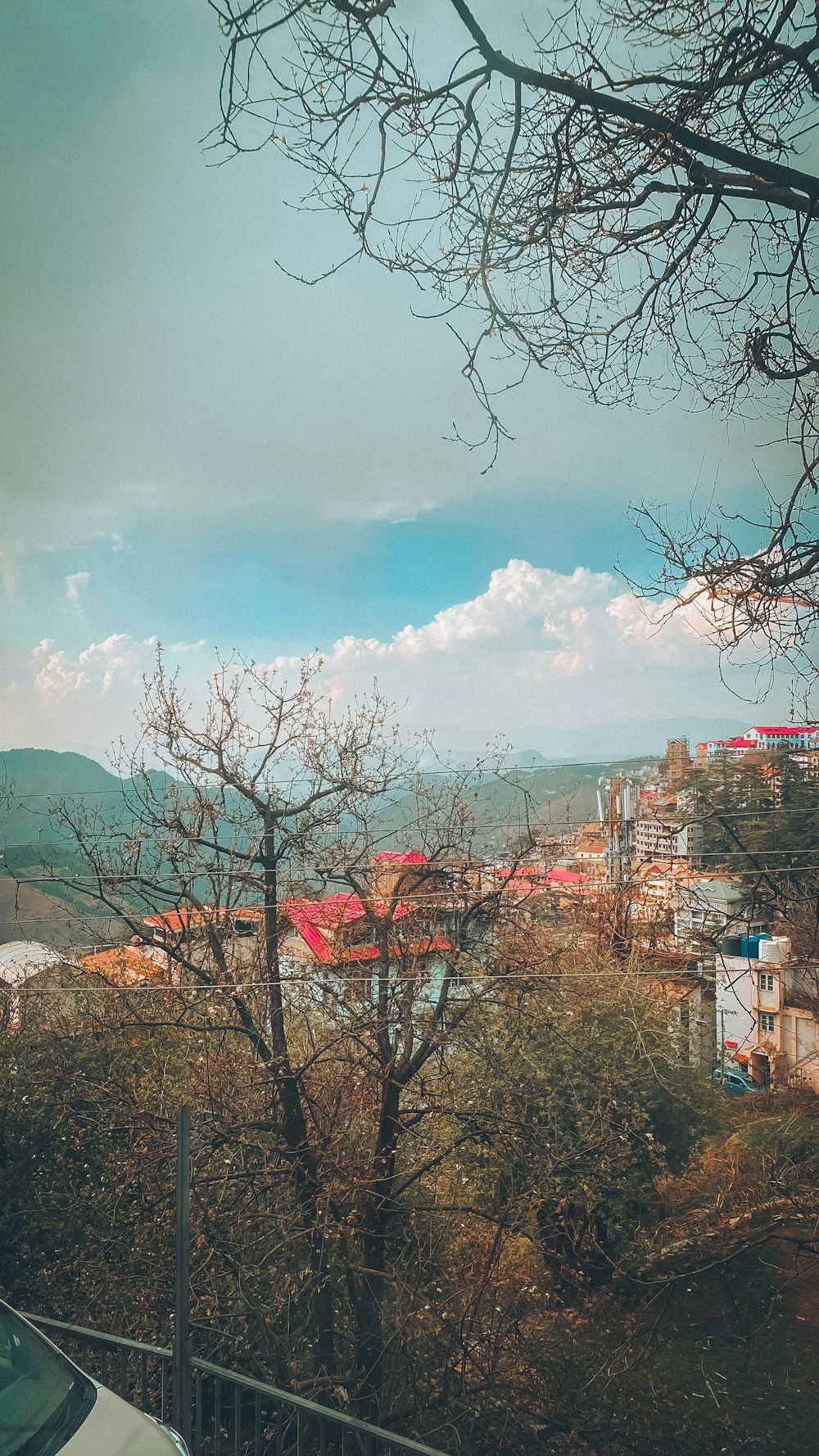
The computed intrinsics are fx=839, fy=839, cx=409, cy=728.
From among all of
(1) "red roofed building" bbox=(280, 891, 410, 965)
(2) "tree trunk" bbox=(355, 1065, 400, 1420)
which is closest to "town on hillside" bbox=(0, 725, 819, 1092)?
(1) "red roofed building" bbox=(280, 891, 410, 965)

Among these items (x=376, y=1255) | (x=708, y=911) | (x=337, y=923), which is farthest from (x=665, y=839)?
(x=376, y=1255)

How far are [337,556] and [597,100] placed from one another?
12.4 metres

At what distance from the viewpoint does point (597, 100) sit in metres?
2.00

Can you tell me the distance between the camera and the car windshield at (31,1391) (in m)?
1.73

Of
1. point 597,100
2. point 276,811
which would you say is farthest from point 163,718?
point 597,100

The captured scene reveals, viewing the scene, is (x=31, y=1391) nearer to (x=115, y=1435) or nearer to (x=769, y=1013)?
(x=115, y=1435)

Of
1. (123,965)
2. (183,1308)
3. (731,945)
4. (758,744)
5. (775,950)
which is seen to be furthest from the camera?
(123,965)

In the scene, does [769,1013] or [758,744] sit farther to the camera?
[769,1013]

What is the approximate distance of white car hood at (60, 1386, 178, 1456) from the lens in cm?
175

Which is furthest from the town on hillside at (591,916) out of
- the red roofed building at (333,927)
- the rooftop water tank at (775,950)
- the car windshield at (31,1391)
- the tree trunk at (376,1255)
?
the car windshield at (31,1391)

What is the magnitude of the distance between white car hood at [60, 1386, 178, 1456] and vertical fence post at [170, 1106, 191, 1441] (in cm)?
36

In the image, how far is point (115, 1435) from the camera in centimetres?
182

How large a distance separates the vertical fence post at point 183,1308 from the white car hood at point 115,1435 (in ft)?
1.19

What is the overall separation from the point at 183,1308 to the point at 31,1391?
0.54m
